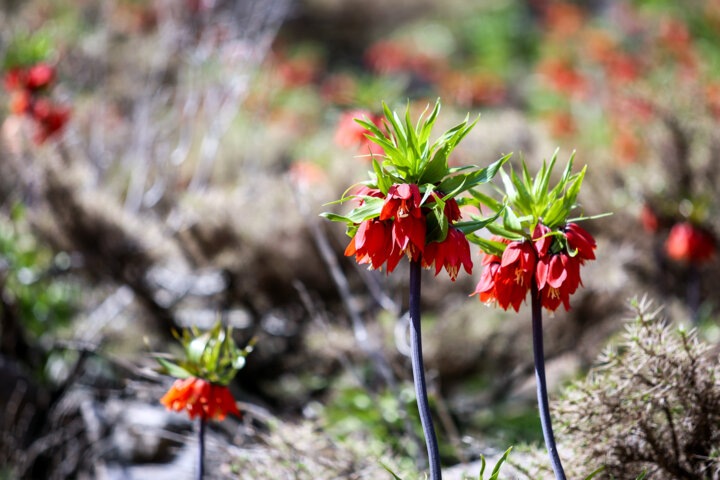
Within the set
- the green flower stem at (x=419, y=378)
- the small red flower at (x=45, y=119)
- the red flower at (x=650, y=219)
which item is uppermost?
the small red flower at (x=45, y=119)

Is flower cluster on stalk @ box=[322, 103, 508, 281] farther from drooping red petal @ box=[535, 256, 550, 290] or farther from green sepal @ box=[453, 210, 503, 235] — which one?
drooping red petal @ box=[535, 256, 550, 290]

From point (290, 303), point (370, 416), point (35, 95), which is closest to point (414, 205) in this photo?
point (370, 416)

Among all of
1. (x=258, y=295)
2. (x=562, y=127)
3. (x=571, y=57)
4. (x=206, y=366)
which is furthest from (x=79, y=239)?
(x=571, y=57)

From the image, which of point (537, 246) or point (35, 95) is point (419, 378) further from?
point (35, 95)

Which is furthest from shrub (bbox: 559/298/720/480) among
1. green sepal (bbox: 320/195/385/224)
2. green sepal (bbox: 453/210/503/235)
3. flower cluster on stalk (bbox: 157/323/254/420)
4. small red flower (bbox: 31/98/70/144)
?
small red flower (bbox: 31/98/70/144)

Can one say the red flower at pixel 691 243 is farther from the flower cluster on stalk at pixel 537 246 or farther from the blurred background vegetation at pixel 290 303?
the flower cluster on stalk at pixel 537 246

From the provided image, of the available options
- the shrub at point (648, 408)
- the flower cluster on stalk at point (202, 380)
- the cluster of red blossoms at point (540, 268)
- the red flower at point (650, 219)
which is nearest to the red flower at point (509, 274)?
the cluster of red blossoms at point (540, 268)
